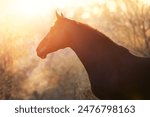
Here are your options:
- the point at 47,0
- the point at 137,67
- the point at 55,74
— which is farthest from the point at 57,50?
the point at 137,67

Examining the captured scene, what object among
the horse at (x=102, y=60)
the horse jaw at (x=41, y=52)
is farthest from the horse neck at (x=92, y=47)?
the horse jaw at (x=41, y=52)

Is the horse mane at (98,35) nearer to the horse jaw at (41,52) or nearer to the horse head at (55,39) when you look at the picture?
the horse head at (55,39)

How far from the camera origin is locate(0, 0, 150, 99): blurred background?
292cm

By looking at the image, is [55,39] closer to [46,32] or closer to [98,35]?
[46,32]

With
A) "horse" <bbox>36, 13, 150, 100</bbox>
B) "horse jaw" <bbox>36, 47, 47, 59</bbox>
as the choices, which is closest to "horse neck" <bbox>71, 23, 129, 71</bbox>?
"horse" <bbox>36, 13, 150, 100</bbox>

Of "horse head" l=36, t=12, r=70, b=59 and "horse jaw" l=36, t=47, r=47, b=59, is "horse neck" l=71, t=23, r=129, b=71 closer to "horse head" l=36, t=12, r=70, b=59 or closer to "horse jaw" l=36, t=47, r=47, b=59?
"horse head" l=36, t=12, r=70, b=59

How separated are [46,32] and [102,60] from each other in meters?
0.40

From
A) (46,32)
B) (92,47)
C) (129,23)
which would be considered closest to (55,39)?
(46,32)

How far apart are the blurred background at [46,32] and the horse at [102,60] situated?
0.11 ft

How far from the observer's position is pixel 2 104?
9.57 feet

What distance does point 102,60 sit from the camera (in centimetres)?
293

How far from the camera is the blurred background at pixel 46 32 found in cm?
292

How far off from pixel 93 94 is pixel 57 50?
0.37 m

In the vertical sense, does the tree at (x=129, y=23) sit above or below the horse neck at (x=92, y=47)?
above
